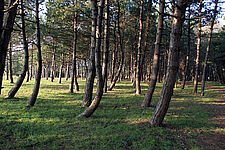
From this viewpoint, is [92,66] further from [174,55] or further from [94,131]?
[174,55]

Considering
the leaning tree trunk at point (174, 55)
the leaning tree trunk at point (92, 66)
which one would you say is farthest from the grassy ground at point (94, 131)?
the leaning tree trunk at point (92, 66)

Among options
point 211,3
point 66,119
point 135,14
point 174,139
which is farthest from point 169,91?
point 135,14

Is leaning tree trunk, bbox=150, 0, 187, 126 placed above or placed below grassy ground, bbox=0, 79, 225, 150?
above

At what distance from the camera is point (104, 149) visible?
14.2 ft

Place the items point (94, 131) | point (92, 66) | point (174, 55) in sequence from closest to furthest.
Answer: point (94, 131) → point (174, 55) → point (92, 66)

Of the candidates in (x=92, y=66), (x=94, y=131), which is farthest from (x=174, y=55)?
(x=92, y=66)

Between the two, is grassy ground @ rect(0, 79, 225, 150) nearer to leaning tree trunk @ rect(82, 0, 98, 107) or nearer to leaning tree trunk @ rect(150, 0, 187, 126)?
leaning tree trunk @ rect(150, 0, 187, 126)

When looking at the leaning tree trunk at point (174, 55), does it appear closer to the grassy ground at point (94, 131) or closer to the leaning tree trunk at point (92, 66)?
the grassy ground at point (94, 131)

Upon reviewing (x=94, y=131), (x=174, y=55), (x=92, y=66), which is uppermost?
(x=174, y=55)

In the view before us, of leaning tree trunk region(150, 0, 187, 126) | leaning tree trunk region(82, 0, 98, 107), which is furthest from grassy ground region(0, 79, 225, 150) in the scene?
leaning tree trunk region(82, 0, 98, 107)

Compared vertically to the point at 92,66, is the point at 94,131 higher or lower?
lower

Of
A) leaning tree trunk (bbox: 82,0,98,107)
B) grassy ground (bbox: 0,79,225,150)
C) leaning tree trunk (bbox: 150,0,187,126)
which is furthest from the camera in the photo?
leaning tree trunk (bbox: 82,0,98,107)

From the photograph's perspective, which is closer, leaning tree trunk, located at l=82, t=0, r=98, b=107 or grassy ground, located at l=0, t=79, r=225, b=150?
grassy ground, located at l=0, t=79, r=225, b=150

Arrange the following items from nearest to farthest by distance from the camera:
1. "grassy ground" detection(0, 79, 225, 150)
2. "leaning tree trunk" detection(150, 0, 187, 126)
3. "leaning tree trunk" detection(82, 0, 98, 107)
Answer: "grassy ground" detection(0, 79, 225, 150), "leaning tree trunk" detection(150, 0, 187, 126), "leaning tree trunk" detection(82, 0, 98, 107)
